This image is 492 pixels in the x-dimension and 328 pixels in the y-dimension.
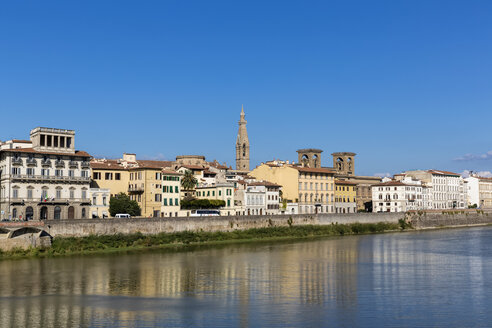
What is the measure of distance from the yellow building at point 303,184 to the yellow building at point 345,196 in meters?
2.50

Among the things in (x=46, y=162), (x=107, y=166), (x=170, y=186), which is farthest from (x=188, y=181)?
(x=46, y=162)

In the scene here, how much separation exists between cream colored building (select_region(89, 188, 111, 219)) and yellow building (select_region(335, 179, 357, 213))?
2101 inches

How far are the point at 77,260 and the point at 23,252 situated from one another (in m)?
6.11

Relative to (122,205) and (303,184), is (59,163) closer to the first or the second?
(122,205)

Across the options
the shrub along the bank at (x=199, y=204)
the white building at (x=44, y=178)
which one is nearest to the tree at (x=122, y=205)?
the white building at (x=44, y=178)

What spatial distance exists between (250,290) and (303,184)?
71034mm

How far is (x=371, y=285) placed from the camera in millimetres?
40875

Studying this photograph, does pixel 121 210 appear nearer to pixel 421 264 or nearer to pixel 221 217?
pixel 221 217

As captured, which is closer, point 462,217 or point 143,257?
point 143,257

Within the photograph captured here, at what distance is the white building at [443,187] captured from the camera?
145m

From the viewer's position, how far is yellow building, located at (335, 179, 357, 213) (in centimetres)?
11881

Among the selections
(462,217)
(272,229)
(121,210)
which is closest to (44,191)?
(121,210)

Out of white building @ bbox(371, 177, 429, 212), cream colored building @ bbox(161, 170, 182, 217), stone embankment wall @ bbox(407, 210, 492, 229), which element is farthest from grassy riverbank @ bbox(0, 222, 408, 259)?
white building @ bbox(371, 177, 429, 212)

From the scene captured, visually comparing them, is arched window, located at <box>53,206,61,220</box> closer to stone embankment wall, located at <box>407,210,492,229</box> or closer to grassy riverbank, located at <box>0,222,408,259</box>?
grassy riverbank, located at <box>0,222,408,259</box>
